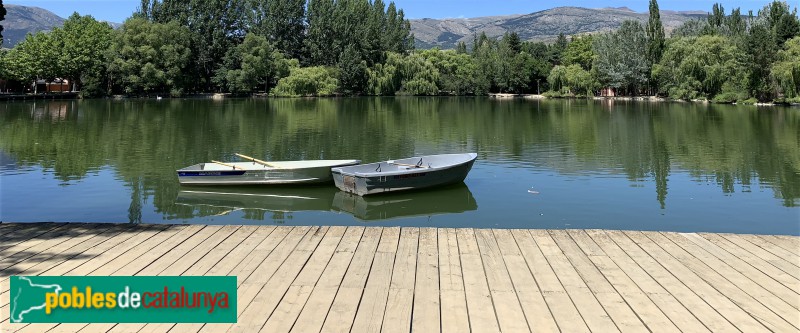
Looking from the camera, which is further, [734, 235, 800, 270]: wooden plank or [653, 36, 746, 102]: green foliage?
[653, 36, 746, 102]: green foliage

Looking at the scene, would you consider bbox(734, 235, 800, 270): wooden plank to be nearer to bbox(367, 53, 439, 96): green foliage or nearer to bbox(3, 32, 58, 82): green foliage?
bbox(3, 32, 58, 82): green foliage

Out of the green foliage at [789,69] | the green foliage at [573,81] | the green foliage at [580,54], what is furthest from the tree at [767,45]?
the green foliage at [580,54]

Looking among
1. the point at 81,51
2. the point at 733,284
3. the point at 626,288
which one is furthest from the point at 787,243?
the point at 81,51

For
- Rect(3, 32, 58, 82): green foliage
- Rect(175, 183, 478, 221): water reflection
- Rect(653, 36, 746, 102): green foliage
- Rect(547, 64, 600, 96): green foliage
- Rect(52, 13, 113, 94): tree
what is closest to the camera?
Rect(175, 183, 478, 221): water reflection

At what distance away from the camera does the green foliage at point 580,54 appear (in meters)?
97.0

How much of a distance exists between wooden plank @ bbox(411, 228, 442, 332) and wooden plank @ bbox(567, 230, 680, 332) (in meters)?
1.63

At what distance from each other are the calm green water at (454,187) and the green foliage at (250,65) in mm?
42357

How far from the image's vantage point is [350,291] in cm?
540

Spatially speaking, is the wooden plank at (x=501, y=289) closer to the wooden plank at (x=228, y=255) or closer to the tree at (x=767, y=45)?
the wooden plank at (x=228, y=255)

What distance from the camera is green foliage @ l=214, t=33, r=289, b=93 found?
3041 inches

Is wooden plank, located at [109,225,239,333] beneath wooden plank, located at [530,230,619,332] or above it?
above

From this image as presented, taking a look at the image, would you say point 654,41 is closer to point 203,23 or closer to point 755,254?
point 203,23

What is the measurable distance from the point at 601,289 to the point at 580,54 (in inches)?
3864

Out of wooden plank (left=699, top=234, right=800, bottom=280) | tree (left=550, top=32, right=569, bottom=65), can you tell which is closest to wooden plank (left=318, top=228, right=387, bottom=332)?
wooden plank (left=699, top=234, right=800, bottom=280)
